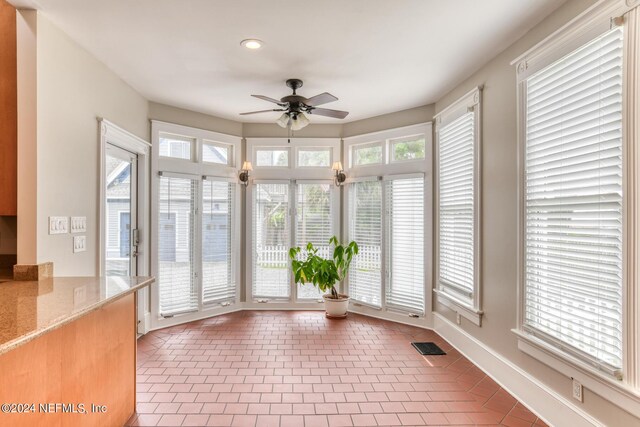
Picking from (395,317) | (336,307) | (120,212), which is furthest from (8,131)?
(395,317)

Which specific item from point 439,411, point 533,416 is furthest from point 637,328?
point 439,411

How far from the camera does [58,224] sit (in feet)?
9.21

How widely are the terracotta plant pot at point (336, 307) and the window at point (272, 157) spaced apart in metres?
2.12

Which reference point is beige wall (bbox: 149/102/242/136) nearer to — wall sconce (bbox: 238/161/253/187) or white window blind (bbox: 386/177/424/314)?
wall sconce (bbox: 238/161/253/187)

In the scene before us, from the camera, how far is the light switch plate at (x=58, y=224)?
273cm

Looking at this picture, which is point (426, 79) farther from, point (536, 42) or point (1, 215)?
point (1, 215)

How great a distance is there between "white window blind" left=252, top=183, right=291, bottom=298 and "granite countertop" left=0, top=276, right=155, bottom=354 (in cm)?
314

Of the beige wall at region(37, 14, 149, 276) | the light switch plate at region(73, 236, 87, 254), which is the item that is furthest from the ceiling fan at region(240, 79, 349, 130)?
the light switch plate at region(73, 236, 87, 254)

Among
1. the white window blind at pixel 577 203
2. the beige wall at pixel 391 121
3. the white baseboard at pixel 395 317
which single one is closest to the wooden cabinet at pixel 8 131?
the white window blind at pixel 577 203

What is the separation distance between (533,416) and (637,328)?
114cm

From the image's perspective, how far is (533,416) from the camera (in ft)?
8.69

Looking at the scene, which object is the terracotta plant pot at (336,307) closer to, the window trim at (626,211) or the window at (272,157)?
A: the window at (272,157)

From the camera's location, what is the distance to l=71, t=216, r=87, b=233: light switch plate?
9.87ft

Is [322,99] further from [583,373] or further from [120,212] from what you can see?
[583,373]
